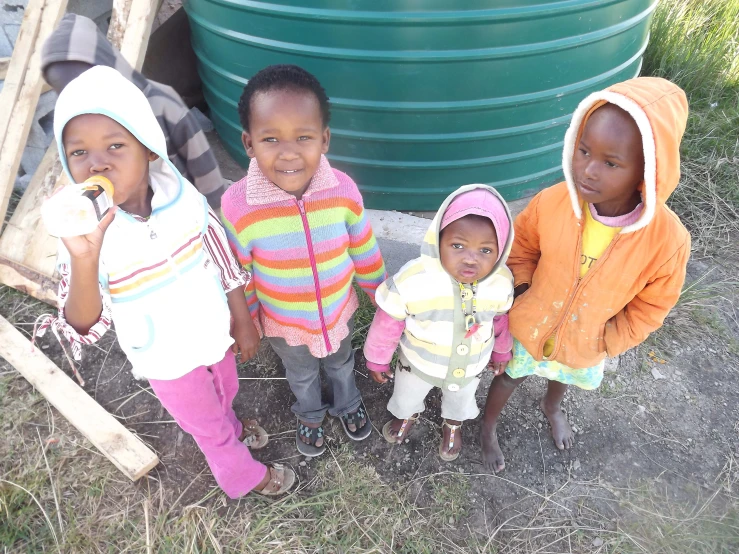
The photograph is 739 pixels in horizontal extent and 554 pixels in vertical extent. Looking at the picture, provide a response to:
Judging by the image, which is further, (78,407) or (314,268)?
(78,407)

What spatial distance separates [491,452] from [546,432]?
320 millimetres

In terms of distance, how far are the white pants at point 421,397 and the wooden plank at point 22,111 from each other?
2.75 metres

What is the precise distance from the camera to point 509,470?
6.80 feet

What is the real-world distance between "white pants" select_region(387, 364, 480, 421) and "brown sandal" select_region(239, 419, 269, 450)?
2.10 ft

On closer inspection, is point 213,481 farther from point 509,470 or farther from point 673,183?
point 673,183

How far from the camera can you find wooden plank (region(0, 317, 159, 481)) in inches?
79.6

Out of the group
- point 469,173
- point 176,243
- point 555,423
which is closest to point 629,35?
point 469,173

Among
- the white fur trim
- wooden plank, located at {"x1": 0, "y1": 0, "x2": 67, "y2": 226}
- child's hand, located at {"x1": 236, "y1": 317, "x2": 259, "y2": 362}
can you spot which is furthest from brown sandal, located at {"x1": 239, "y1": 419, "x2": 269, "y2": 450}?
wooden plank, located at {"x1": 0, "y1": 0, "x2": 67, "y2": 226}

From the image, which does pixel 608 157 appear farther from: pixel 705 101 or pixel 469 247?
pixel 705 101

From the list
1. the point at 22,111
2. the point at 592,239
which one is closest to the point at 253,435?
the point at 592,239

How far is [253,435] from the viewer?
2.14m

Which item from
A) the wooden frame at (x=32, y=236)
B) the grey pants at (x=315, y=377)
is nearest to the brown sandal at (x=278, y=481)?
the grey pants at (x=315, y=377)

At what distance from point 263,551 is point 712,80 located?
4738 mm

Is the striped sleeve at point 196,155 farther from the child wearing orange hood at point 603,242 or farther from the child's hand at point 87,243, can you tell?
the child wearing orange hood at point 603,242
